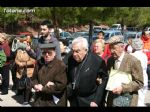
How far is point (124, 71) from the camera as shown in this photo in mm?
4230

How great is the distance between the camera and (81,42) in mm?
4023

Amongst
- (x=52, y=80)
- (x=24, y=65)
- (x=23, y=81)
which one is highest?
(x=52, y=80)

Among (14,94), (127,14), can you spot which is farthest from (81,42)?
(127,14)

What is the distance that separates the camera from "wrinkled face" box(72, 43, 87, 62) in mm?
3998

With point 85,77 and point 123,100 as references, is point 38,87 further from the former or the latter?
point 123,100

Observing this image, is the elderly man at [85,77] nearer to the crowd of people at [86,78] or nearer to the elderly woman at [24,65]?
the crowd of people at [86,78]

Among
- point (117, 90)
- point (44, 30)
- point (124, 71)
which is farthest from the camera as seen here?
point (44, 30)

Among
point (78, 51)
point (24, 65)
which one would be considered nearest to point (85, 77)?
point (78, 51)

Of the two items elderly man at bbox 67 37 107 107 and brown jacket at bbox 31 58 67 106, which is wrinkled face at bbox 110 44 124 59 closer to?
elderly man at bbox 67 37 107 107

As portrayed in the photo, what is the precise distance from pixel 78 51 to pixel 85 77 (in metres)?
0.27

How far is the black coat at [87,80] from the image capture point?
4.03 metres

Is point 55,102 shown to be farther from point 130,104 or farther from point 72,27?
point 72,27

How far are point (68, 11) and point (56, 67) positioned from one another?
87.7ft

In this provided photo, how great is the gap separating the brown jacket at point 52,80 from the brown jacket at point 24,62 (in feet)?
14.0
